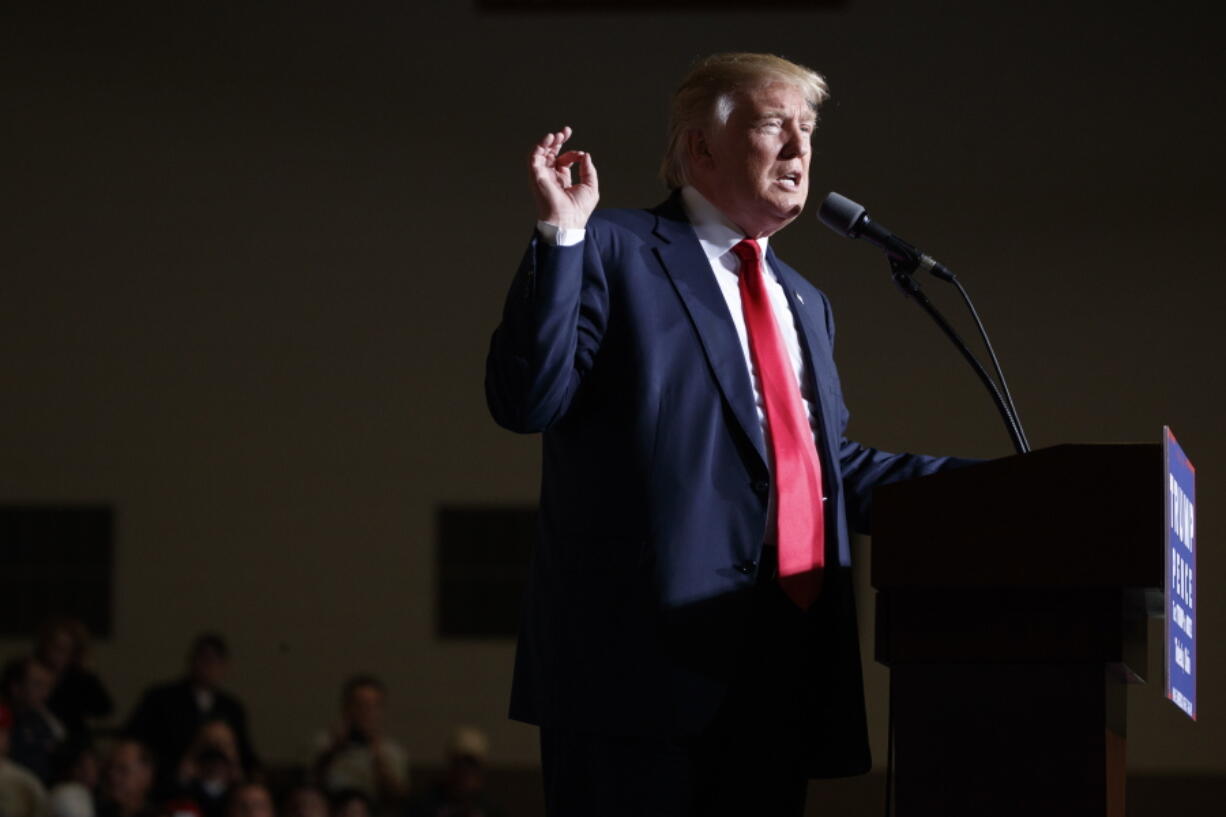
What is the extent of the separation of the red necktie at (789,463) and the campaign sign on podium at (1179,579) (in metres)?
0.40

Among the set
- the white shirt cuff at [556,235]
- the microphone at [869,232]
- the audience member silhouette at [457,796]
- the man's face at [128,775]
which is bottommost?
the audience member silhouette at [457,796]

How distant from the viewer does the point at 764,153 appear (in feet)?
7.09

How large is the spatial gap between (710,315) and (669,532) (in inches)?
11.0

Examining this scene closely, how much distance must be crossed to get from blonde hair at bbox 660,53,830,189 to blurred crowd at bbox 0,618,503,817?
167 inches

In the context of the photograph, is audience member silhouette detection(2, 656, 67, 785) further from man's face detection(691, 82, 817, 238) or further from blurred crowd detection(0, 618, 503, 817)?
man's face detection(691, 82, 817, 238)

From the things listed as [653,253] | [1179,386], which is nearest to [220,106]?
[1179,386]

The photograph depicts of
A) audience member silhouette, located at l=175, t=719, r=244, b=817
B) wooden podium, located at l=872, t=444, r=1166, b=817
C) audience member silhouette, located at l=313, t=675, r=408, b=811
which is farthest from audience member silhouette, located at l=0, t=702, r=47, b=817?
wooden podium, located at l=872, t=444, r=1166, b=817

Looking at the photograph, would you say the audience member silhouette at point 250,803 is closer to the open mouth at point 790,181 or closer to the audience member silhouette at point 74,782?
the audience member silhouette at point 74,782

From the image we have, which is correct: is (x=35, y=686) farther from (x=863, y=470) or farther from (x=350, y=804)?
(x=863, y=470)

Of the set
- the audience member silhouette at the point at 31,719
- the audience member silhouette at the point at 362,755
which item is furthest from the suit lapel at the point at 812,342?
the audience member silhouette at the point at 31,719

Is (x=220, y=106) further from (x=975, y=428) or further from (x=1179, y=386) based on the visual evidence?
(x=1179, y=386)

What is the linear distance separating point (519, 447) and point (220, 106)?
2.18 meters

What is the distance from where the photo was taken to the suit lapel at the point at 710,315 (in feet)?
6.60

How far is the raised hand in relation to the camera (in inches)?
76.7
